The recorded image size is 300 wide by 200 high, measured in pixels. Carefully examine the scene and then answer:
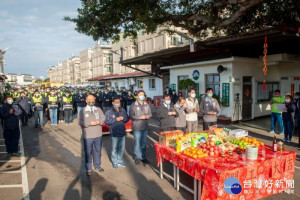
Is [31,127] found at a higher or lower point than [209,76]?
lower

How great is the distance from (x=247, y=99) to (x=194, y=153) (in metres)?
9.64

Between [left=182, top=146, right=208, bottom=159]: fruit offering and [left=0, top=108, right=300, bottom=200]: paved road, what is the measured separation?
90 centimetres

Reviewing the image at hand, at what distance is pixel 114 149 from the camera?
6.02m

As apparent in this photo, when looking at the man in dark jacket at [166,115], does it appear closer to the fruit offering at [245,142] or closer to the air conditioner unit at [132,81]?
the fruit offering at [245,142]

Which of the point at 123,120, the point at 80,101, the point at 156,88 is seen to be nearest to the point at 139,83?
the point at 156,88

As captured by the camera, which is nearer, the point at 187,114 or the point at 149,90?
the point at 187,114

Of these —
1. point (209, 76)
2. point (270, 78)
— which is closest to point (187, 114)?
point (209, 76)

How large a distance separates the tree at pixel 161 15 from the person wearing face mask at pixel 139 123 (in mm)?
4597

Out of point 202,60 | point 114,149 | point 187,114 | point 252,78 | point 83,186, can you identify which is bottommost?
point 83,186

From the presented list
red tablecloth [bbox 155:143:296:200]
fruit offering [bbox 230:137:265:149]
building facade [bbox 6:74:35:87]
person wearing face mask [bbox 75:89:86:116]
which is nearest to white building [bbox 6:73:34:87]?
building facade [bbox 6:74:35:87]

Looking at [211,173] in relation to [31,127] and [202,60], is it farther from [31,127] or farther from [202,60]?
[31,127]

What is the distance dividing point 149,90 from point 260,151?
23.3 metres

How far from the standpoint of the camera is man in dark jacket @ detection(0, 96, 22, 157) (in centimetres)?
714

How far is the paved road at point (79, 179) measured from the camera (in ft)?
15.3
